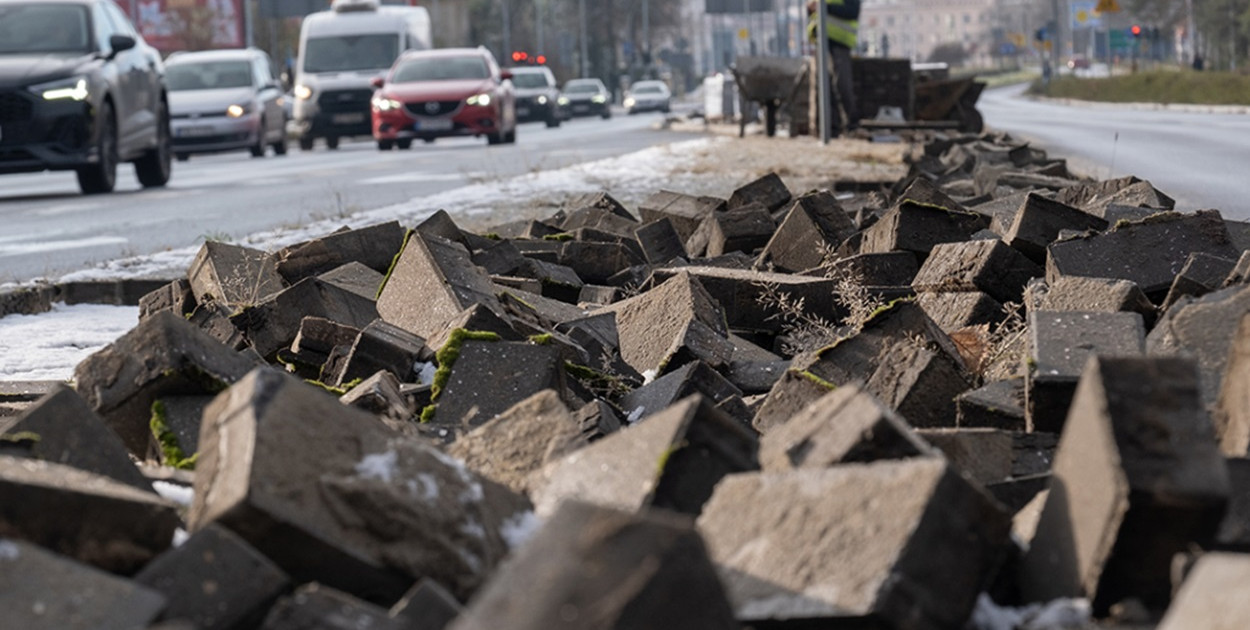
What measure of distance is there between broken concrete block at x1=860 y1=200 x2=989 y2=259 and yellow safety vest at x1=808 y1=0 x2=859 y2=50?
1524 centimetres

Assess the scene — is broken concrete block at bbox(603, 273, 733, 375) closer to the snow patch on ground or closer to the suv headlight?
the snow patch on ground

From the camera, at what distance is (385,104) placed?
27.9 m

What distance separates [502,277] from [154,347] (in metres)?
2.57

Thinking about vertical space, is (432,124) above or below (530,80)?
above

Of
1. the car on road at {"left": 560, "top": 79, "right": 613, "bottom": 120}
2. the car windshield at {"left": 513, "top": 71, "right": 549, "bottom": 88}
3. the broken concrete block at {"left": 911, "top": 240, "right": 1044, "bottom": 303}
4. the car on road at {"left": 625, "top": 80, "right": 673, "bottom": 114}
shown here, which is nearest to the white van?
the car windshield at {"left": 513, "top": 71, "right": 549, "bottom": 88}

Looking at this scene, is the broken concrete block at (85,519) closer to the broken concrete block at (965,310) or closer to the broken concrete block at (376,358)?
the broken concrete block at (376,358)

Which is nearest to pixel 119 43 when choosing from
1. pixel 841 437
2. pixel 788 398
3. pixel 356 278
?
pixel 356 278

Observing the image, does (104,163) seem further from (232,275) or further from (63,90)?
(232,275)

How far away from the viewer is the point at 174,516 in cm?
271

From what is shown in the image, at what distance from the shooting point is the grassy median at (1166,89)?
1804 inches

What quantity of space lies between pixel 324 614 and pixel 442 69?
27.2m

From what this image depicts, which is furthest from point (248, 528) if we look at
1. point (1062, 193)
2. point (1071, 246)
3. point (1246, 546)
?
point (1062, 193)

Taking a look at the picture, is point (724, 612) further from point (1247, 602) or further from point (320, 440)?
point (320, 440)

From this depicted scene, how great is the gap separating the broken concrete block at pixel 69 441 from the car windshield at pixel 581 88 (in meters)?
59.0
